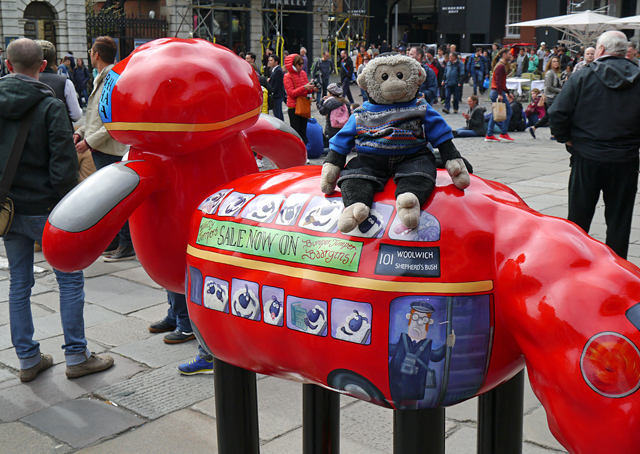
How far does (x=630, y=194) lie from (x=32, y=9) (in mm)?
23742

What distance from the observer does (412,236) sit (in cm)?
183

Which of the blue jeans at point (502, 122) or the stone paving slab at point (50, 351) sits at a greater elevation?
the blue jeans at point (502, 122)

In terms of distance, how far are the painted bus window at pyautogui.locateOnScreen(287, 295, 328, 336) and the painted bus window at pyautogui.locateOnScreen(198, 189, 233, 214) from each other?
52 centimetres

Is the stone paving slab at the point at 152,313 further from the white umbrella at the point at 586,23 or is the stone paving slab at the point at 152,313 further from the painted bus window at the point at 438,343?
the white umbrella at the point at 586,23

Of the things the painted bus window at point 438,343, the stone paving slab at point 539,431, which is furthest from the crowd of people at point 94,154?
the stone paving slab at point 539,431

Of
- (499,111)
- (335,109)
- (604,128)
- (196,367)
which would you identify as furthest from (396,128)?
(499,111)

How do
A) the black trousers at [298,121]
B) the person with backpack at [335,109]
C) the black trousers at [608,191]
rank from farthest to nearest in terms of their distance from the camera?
the black trousers at [298,121] < the person with backpack at [335,109] < the black trousers at [608,191]

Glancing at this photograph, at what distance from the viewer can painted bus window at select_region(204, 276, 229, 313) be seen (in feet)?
6.92

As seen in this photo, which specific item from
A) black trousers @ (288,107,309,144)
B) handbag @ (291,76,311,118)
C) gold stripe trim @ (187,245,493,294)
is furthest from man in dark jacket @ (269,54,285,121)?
gold stripe trim @ (187,245,493,294)

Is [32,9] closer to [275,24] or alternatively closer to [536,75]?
[275,24]

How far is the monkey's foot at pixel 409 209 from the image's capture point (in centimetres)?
181

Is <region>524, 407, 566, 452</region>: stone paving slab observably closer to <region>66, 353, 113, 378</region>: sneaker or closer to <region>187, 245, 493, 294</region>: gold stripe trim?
<region>187, 245, 493, 294</region>: gold stripe trim

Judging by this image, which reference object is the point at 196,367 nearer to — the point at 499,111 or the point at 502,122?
the point at 499,111

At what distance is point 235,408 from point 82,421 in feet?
5.01
